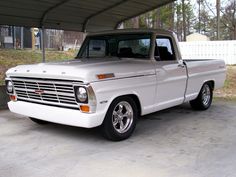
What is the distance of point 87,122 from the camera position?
5.32m

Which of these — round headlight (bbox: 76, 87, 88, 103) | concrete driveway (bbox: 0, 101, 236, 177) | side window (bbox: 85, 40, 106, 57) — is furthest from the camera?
side window (bbox: 85, 40, 106, 57)

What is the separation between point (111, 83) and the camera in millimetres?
5578

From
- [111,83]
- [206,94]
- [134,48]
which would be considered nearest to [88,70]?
[111,83]

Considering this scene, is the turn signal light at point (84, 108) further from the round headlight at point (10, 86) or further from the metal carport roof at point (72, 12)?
the metal carport roof at point (72, 12)

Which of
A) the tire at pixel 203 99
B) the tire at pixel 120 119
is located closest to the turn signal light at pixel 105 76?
the tire at pixel 120 119

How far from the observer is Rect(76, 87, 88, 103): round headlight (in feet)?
17.4

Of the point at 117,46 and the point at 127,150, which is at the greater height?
the point at 117,46

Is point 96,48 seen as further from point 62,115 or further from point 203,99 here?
point 203,99

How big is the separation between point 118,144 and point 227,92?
23.9 feet

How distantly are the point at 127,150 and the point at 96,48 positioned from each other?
2918 mm

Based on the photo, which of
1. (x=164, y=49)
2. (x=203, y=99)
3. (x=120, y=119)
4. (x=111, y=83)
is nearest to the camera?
(x=111, y=83)

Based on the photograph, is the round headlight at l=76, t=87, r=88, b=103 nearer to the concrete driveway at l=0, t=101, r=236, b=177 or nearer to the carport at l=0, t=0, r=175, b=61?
the concrete driveway at l=0, t=101, r=236, b=177

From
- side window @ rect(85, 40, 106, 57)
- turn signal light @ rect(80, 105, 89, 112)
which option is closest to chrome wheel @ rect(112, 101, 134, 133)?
turn signal light @ rect(80, 105, 89, 112)

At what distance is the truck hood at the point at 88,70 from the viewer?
5.35 metres
